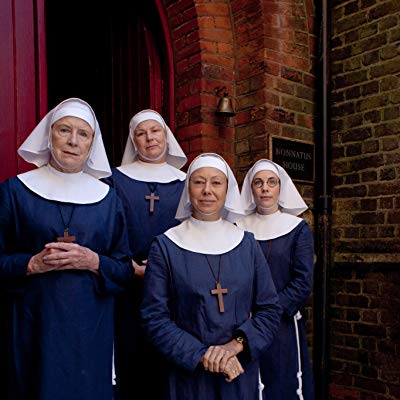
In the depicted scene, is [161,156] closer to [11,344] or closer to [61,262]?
[61,262]

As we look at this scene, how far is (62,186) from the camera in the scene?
249cm

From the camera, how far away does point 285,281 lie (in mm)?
3219

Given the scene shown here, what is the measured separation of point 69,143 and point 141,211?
722 mm

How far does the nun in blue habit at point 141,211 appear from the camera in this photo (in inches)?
112

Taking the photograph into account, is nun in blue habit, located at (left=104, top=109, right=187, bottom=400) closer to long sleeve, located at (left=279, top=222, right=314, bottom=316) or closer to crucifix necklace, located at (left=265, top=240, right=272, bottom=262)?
crucifix necklace, located at (left=265, top=240, right=272, bottom=262)

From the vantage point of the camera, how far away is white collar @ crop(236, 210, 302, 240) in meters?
3.32

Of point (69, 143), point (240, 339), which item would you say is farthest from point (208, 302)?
point (69, 143)

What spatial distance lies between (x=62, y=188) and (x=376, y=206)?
275 cm

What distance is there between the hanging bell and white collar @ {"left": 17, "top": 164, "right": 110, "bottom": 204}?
187cm

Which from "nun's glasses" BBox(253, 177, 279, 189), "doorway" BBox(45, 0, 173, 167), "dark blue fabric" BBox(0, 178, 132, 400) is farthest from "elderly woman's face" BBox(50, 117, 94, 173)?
"doorway" BBox(45, 0, 173, 167)

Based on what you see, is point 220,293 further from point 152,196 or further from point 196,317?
point 152,196

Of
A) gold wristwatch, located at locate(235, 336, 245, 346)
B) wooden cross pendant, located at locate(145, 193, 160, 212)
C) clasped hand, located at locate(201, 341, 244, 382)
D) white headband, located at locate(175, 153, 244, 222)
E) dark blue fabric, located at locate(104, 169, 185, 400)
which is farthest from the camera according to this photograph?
wooden cross pendant, located at locate(145, 193, 160, 212)

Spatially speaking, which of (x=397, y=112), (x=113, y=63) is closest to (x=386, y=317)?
(x=397, y=112)

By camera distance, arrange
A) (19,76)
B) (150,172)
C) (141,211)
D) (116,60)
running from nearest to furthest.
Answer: (141,211), (150,172), (19,76), (116,60)
